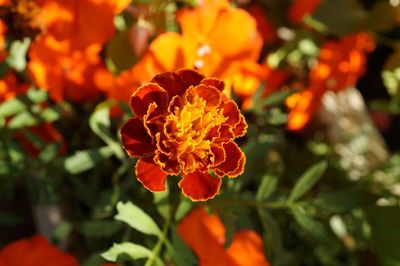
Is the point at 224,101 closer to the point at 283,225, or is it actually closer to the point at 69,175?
the point at 69,175

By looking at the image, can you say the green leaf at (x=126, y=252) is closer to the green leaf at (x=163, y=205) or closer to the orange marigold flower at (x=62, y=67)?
the green leaf at (x=163, y=205)

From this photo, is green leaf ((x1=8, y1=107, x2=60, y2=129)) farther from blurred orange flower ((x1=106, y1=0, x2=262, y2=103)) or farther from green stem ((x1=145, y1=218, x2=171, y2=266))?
green stem ((x1=145, y1=218, x2=171, y2=266))

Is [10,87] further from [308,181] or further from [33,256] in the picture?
[308,181]

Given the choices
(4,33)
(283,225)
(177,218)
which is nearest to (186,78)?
(177,218)

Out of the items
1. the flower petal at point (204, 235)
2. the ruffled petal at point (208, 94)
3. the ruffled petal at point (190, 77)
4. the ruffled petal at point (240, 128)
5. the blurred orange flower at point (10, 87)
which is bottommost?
the flower petal at point (204, 235)

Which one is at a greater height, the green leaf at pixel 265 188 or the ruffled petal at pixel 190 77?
the ruffled petal at pixel 190 77

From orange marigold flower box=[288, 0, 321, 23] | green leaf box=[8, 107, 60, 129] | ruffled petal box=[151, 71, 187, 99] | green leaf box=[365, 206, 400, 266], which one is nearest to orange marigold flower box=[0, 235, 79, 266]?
green leaf box=[8, 107, 60, 129]

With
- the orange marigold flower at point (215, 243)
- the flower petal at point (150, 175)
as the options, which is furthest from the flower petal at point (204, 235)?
the flower petal at point (150, 175)
